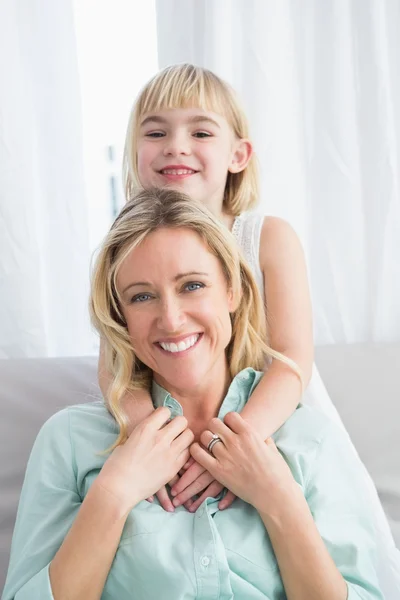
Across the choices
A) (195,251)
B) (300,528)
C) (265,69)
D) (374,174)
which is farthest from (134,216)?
(374,174)

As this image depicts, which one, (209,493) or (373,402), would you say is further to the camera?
(373,402)

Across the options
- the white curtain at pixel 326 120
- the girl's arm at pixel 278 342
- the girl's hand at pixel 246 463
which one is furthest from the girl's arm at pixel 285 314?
the white curtain at pixel 326 120

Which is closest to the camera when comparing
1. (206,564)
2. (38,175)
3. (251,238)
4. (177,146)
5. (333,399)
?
(206,564)

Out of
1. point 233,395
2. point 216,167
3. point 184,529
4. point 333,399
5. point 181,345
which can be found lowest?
point 333,399

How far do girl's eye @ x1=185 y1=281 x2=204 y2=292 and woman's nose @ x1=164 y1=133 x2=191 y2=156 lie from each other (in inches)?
18.6

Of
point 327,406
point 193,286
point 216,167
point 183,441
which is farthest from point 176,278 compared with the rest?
point 327,406

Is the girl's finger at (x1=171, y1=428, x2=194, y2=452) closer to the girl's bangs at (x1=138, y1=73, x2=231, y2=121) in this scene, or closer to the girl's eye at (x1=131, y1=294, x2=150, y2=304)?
the girl's eye at (x1=131, y1=294, x2=150, y2=304)

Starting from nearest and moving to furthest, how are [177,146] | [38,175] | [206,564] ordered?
[206,564] < [177,146] < [38,175]

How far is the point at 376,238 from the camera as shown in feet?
7.99

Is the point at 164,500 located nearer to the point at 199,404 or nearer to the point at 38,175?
the point at 199,404

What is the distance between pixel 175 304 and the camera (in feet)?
4.38

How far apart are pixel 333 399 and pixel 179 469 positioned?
72 centimetres

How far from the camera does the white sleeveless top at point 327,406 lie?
59.6 inches

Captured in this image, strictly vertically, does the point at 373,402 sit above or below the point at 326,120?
below
